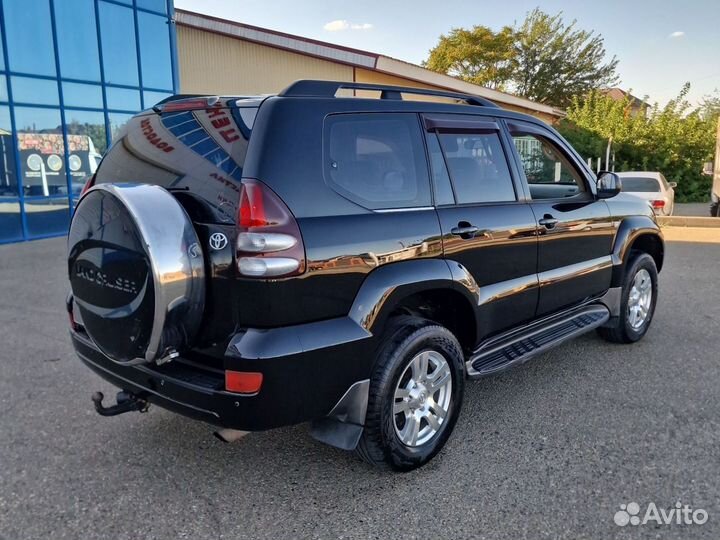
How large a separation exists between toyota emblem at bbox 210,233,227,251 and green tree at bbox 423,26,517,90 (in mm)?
42516

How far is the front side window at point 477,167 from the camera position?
11.0ft

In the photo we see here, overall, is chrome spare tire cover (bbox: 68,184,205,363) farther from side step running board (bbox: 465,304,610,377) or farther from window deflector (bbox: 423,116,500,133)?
side step running board (bbox: 465,304,610,377)

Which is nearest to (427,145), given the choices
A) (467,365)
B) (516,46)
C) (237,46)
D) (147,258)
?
(467,365)

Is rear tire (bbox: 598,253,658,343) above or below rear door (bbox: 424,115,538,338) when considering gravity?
below

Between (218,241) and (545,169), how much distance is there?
131 inches

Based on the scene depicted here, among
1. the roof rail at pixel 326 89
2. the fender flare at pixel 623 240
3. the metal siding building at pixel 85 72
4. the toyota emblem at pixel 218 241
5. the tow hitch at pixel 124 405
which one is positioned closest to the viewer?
the toyota emblem at pixel 218 241

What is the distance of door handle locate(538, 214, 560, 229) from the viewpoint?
3.84 m

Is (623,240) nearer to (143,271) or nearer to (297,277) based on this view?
(297,277)

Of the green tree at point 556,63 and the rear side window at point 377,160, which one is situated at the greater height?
the green tree at point 556,63

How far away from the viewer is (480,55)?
4188cm

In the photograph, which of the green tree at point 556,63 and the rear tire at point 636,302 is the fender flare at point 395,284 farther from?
the green tree at point 556,63

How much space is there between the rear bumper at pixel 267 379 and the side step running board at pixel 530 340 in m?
0.99

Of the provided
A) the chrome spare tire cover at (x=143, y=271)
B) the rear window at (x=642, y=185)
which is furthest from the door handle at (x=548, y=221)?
the rear window at (x=642, y=185)

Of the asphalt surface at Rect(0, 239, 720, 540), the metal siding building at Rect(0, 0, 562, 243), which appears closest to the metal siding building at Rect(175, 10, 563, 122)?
the metal siding building at Rect(0, 0, 562, 243)
